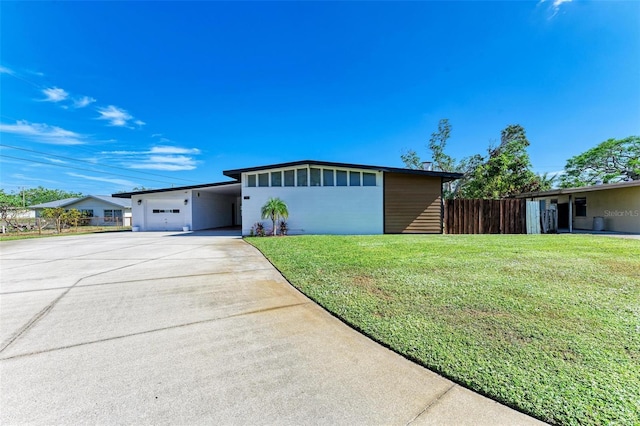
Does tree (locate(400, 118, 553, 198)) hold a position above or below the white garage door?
above

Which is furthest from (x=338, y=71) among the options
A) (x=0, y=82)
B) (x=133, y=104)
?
(x=0, y=82)

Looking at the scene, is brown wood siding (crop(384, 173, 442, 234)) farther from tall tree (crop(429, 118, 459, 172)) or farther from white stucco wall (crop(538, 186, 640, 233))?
tall tree (crop(429, 118, 459, 172))

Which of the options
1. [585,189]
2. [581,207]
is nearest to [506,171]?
[581,207]

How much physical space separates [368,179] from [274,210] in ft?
16.9

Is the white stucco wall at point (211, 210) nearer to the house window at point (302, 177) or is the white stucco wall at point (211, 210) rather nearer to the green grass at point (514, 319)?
the house window at point (302, 177)

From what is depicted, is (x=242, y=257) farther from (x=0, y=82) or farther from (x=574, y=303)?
(x=0, y=82)

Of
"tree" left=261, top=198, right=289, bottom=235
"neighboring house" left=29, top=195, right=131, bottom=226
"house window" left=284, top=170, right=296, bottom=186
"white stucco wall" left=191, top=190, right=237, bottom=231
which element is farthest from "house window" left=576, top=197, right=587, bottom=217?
"neighboring house" left=29, top=195, right=131, bottom=226

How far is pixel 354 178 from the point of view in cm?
1345

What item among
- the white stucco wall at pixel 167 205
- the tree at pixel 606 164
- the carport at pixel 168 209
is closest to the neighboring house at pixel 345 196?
the carport at pixel 168 209

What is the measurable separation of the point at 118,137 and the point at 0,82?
1083cm

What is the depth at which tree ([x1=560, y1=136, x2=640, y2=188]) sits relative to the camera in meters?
24.8

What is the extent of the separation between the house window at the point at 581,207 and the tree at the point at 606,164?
15850mm

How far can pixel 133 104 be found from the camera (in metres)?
19.9

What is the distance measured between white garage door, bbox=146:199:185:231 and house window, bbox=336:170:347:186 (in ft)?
38.6
